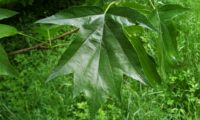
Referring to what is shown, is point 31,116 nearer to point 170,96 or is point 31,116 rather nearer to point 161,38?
point 170,96

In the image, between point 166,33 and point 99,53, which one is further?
point 166,33

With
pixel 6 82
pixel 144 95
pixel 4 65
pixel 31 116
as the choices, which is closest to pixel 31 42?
pixel 6 82

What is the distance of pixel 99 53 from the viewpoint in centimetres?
82

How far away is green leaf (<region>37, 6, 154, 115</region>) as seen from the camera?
79cm

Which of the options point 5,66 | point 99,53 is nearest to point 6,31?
point 5,66

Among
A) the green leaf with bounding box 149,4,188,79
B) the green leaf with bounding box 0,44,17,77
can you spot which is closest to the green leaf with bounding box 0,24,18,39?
the green leaf with bounding box 0,44,17,77

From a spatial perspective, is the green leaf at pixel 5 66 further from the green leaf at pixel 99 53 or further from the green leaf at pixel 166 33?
the green leaf at pixel 166 33

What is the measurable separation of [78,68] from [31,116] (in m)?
1.56

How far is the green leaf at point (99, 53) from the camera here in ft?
2.59

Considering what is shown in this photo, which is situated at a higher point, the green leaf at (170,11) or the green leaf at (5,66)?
the green leaf at (170,11)

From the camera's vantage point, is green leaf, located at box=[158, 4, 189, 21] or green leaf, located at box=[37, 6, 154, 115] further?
green leaf, located at box=[158, 4, 189, 21]

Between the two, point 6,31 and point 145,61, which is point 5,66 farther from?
point 145,61

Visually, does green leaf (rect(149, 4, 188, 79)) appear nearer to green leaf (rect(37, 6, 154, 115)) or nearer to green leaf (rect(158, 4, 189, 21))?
green leaf (rect(158, 4, 189, 21))

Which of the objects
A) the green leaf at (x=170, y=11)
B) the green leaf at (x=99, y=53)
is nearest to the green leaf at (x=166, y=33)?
the green leaf at (x=170, y=11)
